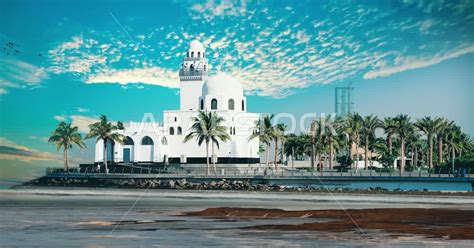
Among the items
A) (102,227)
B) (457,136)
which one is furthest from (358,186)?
(457,136)

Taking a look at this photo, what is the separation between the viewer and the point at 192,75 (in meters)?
106

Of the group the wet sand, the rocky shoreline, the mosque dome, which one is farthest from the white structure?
the wet sand

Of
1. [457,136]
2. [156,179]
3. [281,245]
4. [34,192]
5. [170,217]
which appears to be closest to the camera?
[281,245]

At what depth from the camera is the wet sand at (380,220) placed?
28672 millimetres

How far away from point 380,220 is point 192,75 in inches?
2958

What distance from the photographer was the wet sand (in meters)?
28.7

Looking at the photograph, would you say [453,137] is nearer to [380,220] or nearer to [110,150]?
[110,150]

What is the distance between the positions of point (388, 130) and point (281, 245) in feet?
277


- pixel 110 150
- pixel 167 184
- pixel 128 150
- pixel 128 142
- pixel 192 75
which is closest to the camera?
pixel 167 184

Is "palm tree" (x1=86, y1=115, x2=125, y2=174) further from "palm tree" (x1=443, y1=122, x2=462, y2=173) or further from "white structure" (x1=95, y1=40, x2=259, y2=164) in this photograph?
"palm tree" (x1=443, y1=122, x2=462, y2=173)

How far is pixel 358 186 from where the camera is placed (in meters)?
70.0

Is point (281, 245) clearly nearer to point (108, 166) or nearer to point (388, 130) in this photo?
point (108, 166)

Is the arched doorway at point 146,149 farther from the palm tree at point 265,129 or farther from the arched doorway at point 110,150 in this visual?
the palm tree at point 265,129

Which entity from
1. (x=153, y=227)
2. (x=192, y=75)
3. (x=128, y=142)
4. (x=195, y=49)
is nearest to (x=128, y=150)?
(x=128, y=142)
